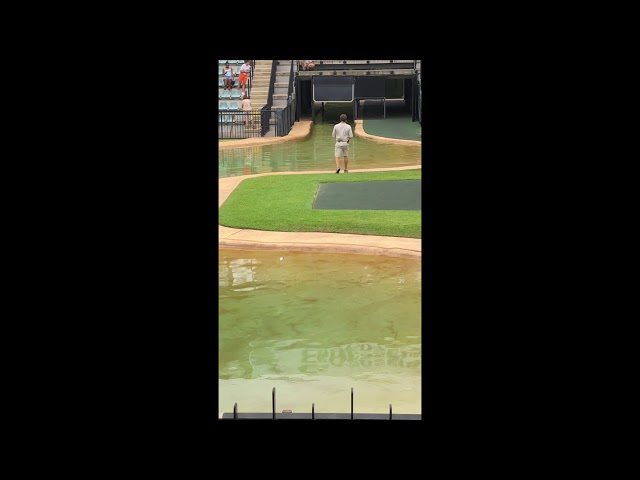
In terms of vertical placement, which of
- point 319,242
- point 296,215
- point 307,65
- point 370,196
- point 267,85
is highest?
point 307,65

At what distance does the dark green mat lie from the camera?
54.0ft

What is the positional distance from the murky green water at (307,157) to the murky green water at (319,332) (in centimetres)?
901

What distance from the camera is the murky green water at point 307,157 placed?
73.7 ft

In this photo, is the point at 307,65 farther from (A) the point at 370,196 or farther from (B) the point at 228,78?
(A) the point at 370,196

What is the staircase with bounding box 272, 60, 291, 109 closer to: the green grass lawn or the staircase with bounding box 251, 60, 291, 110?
the staircase with bounding box 251, 60, 291, 110

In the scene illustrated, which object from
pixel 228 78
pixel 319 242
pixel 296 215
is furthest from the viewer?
pixel 228 78

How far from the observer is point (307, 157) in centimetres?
2461

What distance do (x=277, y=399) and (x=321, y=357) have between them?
3.53 ft

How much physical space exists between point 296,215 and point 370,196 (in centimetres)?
237

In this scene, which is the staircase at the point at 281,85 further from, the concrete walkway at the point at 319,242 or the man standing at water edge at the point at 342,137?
the concrete walkway at the point at 319,242

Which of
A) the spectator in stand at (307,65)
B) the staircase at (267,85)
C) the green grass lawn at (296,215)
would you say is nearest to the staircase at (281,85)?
the staircase at (267,85)

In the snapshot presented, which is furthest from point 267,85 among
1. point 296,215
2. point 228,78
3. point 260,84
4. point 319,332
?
point 319,332

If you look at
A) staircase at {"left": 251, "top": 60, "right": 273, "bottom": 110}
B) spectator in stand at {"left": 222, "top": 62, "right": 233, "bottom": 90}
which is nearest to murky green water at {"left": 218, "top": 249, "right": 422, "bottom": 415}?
staircase at {"left": 251, "top": 60, "right": 273, "bottom": 110}
